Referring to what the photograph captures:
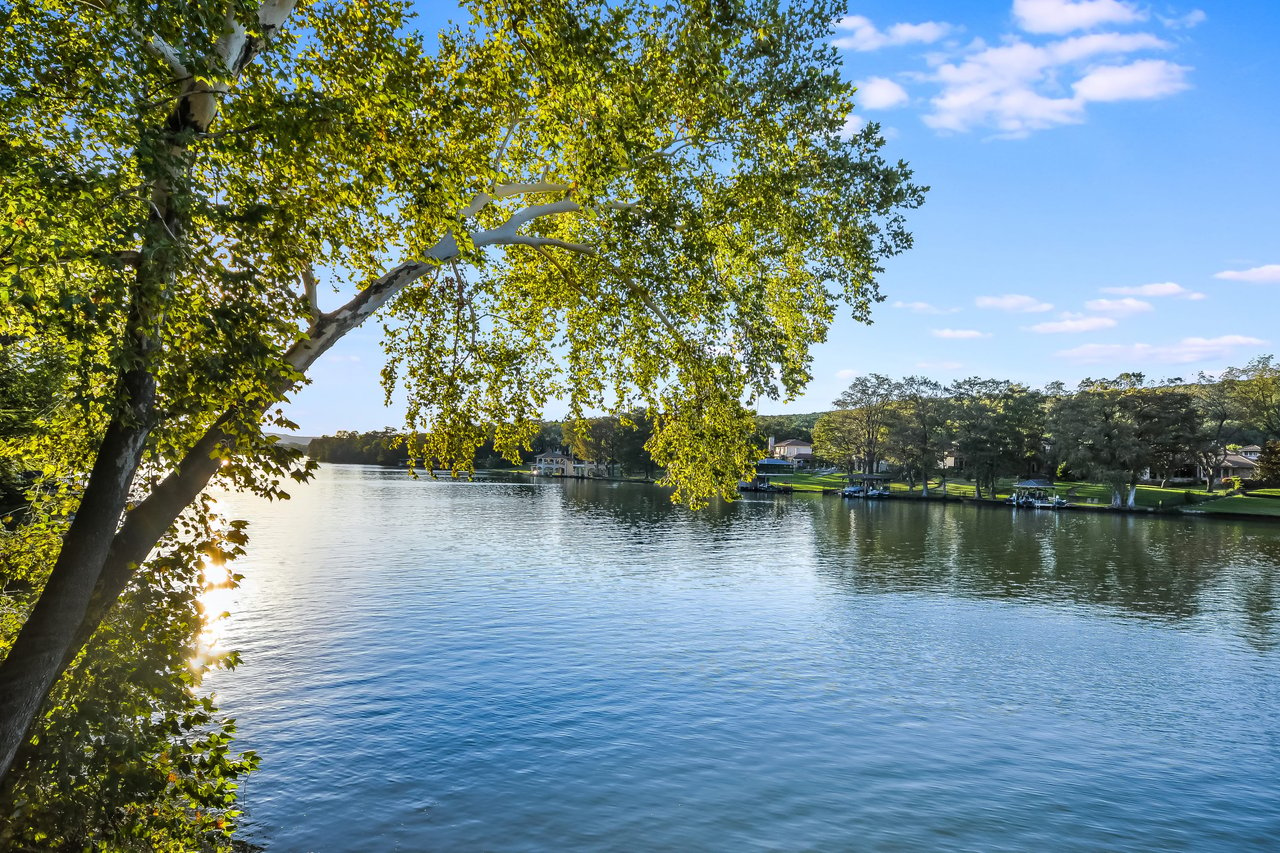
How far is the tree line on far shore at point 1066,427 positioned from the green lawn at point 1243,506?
15.2ft

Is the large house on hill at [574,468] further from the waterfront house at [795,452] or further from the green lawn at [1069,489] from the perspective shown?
the green lawn at [1069,489]

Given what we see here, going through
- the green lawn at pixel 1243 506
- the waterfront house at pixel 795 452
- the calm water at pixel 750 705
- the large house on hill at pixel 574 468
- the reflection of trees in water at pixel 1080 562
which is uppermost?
the waterfront house at pixel 795 452

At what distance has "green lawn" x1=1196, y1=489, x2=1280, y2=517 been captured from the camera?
3032 inches

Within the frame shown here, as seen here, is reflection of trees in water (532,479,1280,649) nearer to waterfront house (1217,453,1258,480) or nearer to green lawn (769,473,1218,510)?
green lawn (769,473,1218,510)

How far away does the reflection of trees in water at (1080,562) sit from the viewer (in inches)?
1357

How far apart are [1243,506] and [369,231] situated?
319 ft

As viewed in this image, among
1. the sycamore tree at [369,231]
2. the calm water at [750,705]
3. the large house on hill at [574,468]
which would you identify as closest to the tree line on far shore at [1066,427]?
the calm water at [750,705]

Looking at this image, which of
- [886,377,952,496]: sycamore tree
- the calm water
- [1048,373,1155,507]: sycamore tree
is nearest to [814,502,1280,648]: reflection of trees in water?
the calm water

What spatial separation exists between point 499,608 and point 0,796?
2199 cm

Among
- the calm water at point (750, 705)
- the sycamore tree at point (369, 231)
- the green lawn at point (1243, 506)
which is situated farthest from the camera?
the green lawn at point (1243, 506)

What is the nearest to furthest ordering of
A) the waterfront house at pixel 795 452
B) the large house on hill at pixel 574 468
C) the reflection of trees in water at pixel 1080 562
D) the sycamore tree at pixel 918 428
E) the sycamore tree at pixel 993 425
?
the reflection of trees in water at pixel 1080 562 < the sycamore tree at pixel 993 425 < the sycamore tree at pixel 918 428 < the large house on hill at pixel 574 468 < the waterfront house at pixel 795 452

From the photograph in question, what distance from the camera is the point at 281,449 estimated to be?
679cm

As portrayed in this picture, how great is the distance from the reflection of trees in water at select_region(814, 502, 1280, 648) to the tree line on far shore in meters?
13.7

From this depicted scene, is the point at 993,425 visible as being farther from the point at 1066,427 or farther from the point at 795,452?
the point at 795,452
